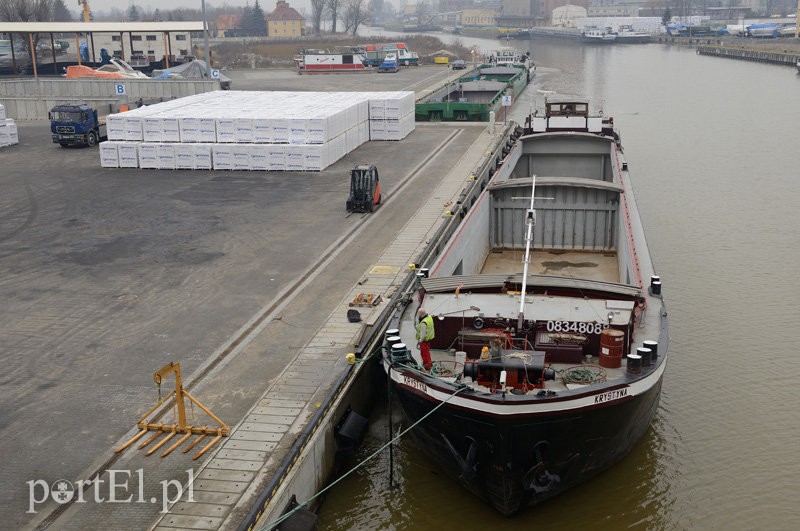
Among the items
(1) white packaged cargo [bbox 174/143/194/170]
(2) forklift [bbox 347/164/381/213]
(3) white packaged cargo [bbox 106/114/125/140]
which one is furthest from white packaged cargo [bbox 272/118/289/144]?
(2) forklift [bbox 347/164/381/213]

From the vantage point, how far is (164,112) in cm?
4228

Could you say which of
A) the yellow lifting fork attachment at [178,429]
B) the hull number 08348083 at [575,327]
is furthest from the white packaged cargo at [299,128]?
the hull number 08348083 at [575,327]

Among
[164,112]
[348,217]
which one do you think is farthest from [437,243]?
[164,112]

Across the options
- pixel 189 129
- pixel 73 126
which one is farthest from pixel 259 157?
pixel 73 126

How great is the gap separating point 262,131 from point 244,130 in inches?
34.9

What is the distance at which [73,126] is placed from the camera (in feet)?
152

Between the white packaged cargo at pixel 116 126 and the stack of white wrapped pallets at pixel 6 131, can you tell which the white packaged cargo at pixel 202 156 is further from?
the stack of white wrapped pallets at pixel 6 131

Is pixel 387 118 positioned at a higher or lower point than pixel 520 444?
higher

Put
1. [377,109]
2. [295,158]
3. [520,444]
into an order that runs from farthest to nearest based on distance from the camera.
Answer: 1. [377,109]
2. [295,158]
3. [520,444]

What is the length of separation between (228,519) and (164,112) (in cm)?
3340

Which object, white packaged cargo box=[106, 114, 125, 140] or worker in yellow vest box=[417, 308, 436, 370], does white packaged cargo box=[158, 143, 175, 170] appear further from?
worker in yellow vest box=[417, 308, 436, 370]

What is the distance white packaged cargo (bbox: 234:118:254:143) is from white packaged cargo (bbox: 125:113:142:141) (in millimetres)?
5189

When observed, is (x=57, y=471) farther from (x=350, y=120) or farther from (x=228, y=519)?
(x=350, y=120)

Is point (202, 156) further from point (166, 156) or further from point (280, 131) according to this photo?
point (280, 131)
